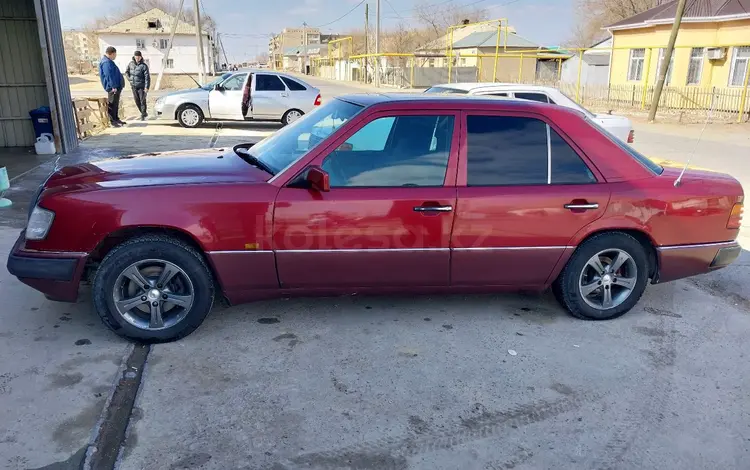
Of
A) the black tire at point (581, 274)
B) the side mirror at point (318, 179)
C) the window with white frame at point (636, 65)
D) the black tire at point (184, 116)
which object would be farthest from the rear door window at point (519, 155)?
the window with white frame at point (636, 65)

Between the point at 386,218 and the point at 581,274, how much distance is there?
5.01 ft

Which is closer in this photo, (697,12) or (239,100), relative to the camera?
(239,100)

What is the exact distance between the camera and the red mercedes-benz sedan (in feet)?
11.9

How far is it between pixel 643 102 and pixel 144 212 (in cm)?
2560

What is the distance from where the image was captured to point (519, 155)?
159 inches

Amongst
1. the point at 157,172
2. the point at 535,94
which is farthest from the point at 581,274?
the point at 535,94

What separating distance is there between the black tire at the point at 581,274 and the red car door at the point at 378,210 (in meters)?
0.94

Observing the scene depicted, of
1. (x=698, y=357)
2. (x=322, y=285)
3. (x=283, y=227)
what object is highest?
(x=283, y=227)

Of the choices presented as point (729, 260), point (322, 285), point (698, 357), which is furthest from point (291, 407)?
point (729, 260)

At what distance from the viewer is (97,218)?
A: 354 centimetres

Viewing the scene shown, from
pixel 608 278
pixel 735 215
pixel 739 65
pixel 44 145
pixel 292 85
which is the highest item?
pixel 739 65

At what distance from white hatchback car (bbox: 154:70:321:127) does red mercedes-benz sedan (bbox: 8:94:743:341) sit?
1221cm

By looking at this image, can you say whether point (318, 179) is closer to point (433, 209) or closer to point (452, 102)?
point (433, 209)

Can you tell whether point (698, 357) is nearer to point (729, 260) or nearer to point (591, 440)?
point (729, 260)
